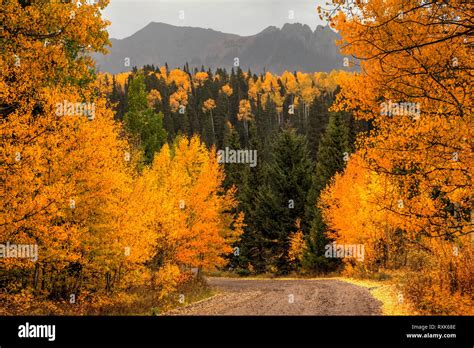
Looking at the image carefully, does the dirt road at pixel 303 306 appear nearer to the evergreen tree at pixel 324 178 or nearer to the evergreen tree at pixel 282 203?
the evergreen tree at pixel 324 178

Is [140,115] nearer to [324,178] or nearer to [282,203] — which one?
[282,203]

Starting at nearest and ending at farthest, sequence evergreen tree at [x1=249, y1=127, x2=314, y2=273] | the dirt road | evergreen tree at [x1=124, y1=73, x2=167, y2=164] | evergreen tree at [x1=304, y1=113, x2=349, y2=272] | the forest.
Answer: the forest → the dirt road → evergreen tree at [x1=304, y1=113, x2=349, y2=272] → evergreen tree at [x1=249, y1=127, x2=314, y2=273] → evergreen tree at [x1=124, y1=73, x2=167, y2=164]

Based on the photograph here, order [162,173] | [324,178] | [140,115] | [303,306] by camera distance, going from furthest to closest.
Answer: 1. [140,115]
2. [324,178]
3. [162,173]
4. [303,306]

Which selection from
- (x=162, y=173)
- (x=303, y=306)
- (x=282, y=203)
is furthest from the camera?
(x=282, y=203)

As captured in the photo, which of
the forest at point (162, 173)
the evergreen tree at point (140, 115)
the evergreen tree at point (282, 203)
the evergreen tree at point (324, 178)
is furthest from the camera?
the evergreen tree at point (140, 115)

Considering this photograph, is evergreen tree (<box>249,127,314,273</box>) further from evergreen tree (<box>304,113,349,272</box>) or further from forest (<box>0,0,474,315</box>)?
forest (<box>0,0,474,315</box>)

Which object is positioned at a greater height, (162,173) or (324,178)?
(162,173)

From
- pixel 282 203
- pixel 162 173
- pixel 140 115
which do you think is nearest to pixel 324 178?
pixel 282 203

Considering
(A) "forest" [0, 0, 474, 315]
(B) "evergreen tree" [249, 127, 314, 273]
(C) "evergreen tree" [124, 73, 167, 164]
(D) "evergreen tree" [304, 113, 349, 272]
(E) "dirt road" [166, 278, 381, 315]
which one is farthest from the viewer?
(C) "evergreen tree" [124, 73, 167, 164]

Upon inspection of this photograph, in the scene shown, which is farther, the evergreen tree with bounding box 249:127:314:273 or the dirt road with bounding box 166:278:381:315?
the evergreen tree with bounding box 249:127:314:273

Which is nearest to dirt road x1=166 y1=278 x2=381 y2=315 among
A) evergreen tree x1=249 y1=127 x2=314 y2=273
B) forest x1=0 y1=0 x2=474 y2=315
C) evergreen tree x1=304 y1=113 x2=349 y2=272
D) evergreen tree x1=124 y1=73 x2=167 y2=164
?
forest x1=0 y1=0 x2=474 y2=315

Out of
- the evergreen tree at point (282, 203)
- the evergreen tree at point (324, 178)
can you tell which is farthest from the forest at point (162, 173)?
the evergreen tree at point (282, 203)

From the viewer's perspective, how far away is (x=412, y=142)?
10.5 meters
